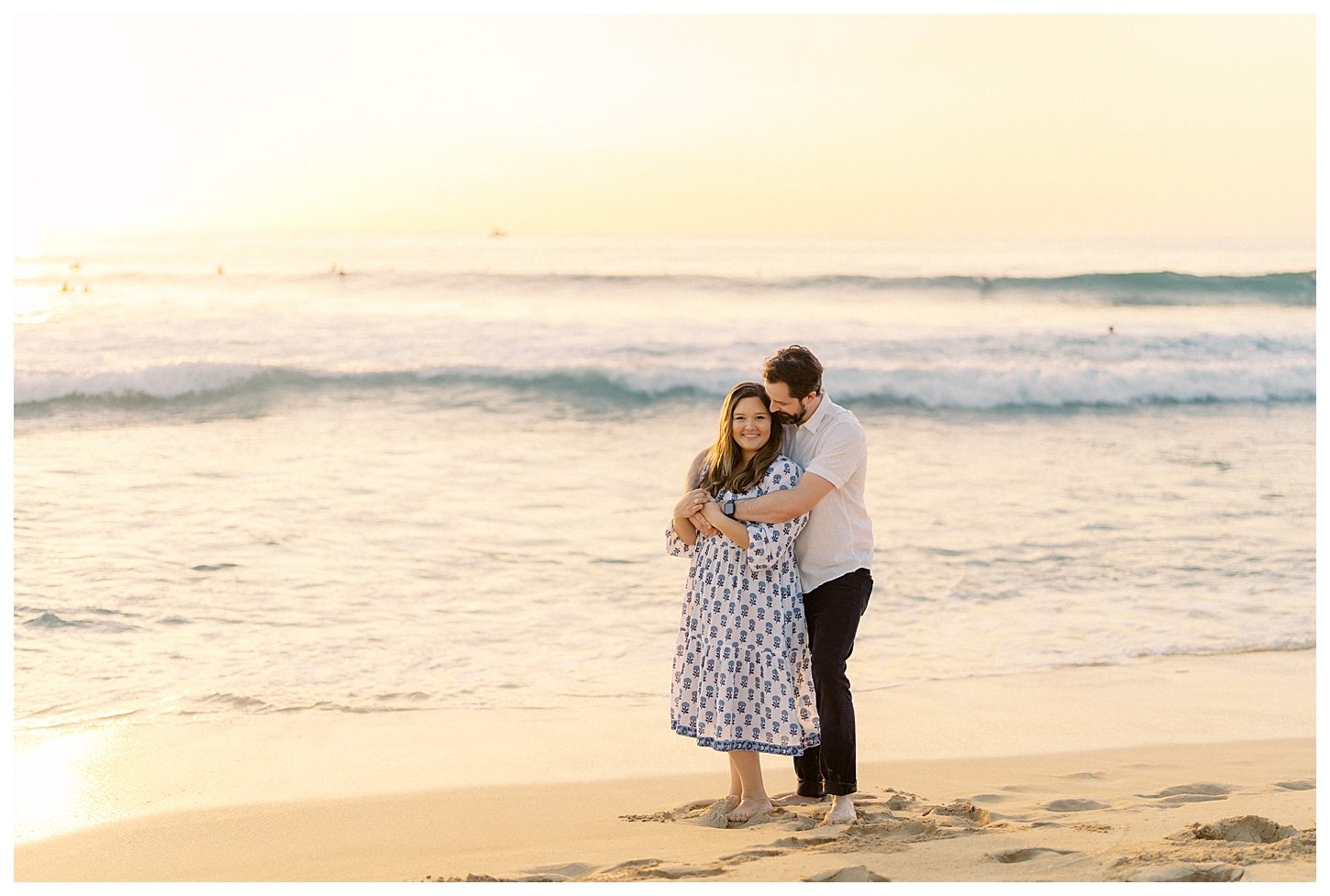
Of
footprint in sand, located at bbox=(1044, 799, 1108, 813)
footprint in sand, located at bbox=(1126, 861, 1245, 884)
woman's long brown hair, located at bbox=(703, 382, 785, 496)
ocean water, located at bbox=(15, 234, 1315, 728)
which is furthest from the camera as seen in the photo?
ocean water, located at bbox=(15, 234, 1315, 728)

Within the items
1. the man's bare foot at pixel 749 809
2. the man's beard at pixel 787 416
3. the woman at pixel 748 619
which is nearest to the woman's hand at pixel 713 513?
the woman at pixel 748 619

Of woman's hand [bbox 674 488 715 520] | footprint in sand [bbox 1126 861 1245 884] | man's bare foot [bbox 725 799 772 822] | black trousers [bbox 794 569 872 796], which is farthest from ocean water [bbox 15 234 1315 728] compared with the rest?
footprint in sand [bbox 1126 861 1245 884]

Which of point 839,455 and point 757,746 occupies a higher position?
point 839,455

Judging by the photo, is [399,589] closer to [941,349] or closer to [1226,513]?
[1226,513]

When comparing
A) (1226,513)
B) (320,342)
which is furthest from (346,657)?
(320,342)

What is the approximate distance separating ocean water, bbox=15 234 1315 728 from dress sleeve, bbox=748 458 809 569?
1.79 metres

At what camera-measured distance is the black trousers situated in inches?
147

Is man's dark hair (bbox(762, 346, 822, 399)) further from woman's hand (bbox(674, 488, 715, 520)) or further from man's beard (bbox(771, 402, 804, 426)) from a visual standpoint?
woman's hand (bbox(674, 488, 715, 520))

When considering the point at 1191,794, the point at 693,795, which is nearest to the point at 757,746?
the point at 693,795

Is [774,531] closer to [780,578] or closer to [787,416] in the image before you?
[780,578]

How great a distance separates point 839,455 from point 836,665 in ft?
2.32

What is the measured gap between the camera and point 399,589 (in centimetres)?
691

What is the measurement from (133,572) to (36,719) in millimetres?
2333

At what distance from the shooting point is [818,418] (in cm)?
380
